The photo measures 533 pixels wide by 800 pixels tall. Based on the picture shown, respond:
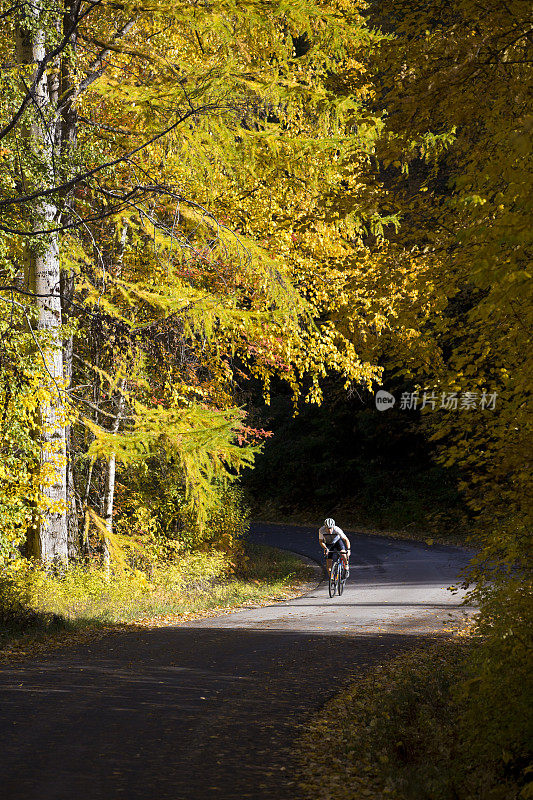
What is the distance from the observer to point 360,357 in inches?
661

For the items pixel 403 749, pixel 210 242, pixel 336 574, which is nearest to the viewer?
pixel 403 749

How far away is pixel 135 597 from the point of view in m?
15.2

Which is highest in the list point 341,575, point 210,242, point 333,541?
point 210,242

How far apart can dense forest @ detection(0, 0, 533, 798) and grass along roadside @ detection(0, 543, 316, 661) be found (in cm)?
30

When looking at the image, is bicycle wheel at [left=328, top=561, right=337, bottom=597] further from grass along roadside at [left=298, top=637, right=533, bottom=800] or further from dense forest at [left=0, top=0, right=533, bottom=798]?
grass along roadside at [left=298, top=637, right=533, bottom=800]

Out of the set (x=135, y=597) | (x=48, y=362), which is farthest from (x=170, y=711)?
(x=135, y=597)

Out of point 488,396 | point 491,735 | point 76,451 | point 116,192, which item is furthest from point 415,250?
point 76,451

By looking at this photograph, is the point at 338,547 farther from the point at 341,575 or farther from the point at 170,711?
the point at 170,711

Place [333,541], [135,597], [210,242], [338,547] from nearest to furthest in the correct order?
[135,597] → [210,242] → [338,547] → [333,541]

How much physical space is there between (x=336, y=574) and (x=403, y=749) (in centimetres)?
1074

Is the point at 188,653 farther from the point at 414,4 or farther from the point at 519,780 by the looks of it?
the point at 414,4

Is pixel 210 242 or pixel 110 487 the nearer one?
pixel 210 242

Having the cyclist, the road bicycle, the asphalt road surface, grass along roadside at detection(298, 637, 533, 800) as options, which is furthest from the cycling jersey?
grass along roadside at detection(298, 637, 533, 800)

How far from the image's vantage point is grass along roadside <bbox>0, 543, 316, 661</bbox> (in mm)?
12195
